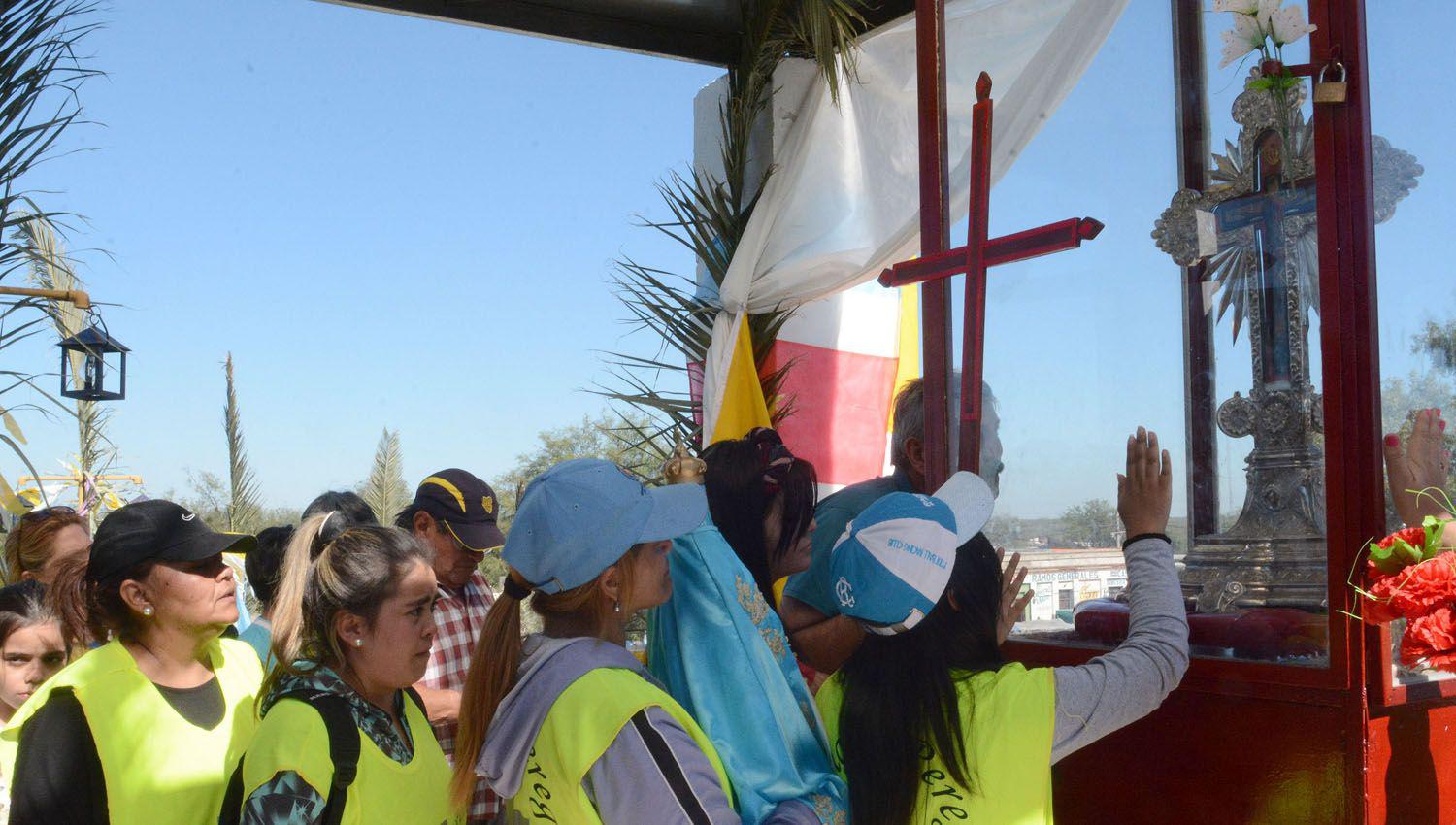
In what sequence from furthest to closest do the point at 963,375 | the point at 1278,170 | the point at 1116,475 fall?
the point at 963,375, the point at 1116,475, the point at 1278,170

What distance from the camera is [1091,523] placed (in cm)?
238

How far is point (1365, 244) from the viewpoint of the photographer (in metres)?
1.91

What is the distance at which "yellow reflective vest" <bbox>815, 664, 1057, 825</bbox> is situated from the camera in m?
1.72

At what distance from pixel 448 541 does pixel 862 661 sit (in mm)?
1635

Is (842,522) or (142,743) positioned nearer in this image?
(142,743)


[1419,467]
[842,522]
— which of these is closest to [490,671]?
[842,522]

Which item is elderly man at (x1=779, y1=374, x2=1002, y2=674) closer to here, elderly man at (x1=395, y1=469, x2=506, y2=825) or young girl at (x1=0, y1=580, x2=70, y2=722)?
elderly man at (x1=395, y1=469, x2=506, y2=825)

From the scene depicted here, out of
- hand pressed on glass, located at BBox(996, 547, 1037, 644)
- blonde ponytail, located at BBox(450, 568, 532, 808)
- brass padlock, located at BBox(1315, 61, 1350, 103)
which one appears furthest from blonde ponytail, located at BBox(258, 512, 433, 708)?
brass padlock, located at BBox(1315, 61, 1350, 103)

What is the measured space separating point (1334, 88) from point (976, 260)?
2.51 ft

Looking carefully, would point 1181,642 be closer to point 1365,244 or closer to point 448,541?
point 1365,244

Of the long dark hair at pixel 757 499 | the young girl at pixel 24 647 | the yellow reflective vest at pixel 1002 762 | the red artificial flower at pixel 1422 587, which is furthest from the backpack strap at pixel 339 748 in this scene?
the red artificial flower at pixel 1422 587

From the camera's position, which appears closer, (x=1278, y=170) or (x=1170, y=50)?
(x=1278, y=170)

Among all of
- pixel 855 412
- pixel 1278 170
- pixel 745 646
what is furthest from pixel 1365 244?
pixel 855 412

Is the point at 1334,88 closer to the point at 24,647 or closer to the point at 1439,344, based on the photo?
the point at 1439,344
